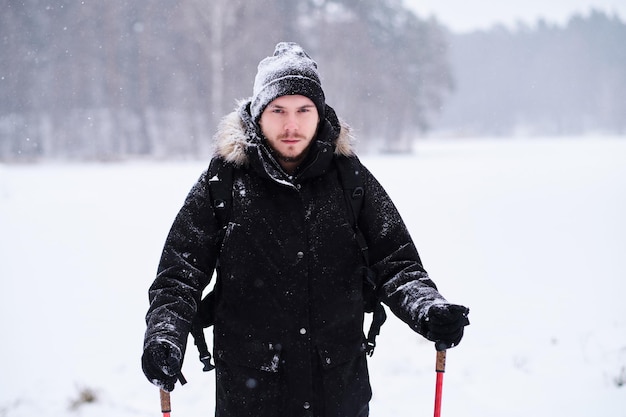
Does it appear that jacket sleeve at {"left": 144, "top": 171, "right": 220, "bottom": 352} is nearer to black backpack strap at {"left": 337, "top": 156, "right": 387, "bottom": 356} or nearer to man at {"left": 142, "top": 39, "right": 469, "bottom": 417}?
man at {"left": 142, "top": 39, "right": 469, "bottom": 417}

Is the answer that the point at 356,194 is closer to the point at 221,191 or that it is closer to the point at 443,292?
the point at 221,191

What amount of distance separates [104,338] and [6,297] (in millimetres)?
1781

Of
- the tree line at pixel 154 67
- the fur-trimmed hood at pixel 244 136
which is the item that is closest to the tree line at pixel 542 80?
the tree line at pixel 154 67

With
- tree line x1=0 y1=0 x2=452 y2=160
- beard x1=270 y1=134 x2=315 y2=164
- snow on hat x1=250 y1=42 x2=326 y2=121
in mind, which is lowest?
beard x1=270 y1=134 x2=315 y2=164

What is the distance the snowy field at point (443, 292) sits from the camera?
4.02 meters

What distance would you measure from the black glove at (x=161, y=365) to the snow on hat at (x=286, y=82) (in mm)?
889

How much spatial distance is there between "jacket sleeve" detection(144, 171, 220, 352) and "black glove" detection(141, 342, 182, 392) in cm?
14

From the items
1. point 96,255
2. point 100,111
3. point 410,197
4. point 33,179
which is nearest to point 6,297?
point 96,255

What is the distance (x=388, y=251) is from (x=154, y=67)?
28455 mm

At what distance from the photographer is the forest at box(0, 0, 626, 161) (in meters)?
24.3

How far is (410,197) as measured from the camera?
1271 cm

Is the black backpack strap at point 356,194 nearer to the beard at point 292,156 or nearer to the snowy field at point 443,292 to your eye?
the beard at point 292,156

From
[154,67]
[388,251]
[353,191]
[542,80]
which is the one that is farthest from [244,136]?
[542,80]

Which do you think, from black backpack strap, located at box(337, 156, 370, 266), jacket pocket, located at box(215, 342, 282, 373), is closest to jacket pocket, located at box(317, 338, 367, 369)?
jacket pocket, located at box(215, 342, 282, 373)
